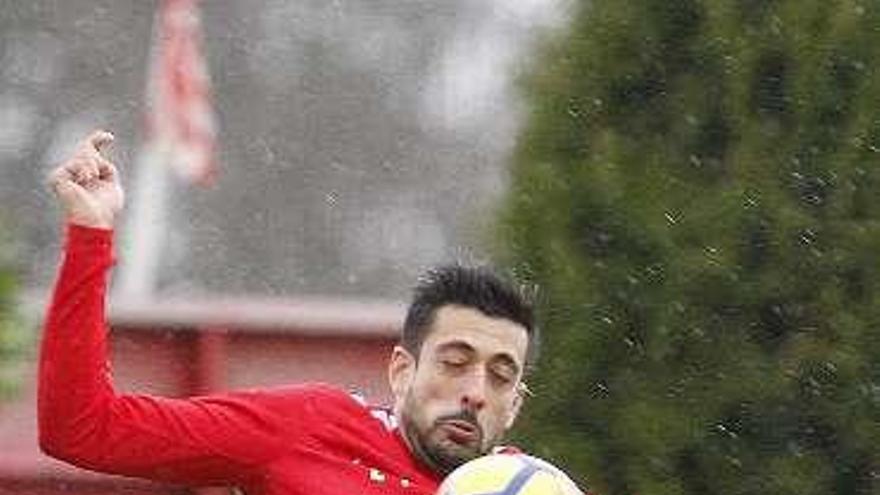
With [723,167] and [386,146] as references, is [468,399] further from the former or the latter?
[386,146]

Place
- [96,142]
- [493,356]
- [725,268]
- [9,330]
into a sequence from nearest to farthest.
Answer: [96,142]
[493,356]
[9,330]
[725,268]

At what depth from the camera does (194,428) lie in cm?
574

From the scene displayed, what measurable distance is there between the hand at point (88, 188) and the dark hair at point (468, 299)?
31.0 inches

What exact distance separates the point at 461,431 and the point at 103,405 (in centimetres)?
69

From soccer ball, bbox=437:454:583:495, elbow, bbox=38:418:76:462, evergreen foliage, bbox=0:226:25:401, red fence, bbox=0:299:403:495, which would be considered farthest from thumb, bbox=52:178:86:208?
red fence, bbox=0:299:403:495

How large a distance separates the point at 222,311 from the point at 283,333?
20cm

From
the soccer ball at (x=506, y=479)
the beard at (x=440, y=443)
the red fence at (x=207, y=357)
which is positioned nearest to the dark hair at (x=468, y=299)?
the beard at (x=440, y=443)

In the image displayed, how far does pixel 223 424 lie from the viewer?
577 centimetres

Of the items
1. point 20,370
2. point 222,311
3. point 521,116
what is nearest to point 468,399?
point 20,370

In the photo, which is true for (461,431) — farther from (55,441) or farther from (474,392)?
(55,441)

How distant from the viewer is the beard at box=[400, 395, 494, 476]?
5.75m

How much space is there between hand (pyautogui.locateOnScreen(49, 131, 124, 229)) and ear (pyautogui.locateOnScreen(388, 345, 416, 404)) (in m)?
0.76

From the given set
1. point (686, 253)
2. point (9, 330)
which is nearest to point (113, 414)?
point (9, 330)

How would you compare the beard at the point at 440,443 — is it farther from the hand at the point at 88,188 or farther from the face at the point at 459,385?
the hand at the point at 88,188
